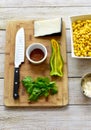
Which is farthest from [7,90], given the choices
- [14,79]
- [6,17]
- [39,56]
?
[6,17]

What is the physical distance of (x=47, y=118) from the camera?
3.27 ft

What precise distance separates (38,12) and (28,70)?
223 mm

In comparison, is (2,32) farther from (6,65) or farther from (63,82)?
(63,82)

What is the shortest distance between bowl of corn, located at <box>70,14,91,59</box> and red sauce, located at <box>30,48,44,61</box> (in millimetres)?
100

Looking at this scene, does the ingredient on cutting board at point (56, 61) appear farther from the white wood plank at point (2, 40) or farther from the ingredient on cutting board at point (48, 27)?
the white wood plank at point (2, 40)

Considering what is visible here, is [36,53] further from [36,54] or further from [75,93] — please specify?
[75,93]

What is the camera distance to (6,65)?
1.05 m

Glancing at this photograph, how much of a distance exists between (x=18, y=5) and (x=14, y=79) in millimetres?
279

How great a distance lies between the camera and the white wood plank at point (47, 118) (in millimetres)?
989

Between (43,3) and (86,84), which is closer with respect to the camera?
(86,84)

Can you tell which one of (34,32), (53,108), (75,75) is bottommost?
(53,108)

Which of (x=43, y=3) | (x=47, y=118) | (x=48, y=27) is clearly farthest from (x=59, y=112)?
(x=43, y=3)

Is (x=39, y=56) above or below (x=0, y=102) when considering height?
above

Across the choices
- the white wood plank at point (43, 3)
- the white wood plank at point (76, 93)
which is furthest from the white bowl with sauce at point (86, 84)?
the white wood plank at point (43, 3)
